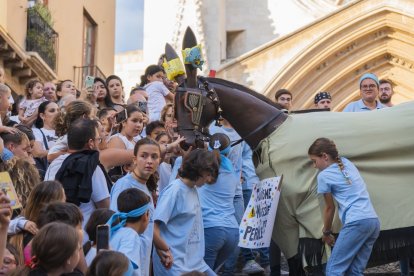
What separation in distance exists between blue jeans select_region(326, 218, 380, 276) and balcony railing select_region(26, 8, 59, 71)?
11543mm

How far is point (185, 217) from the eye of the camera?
25.2 feet

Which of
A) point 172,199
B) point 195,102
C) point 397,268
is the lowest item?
point 397,268

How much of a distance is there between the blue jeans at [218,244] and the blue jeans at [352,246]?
104cm

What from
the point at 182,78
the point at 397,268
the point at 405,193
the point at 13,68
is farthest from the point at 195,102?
the point at 13,68

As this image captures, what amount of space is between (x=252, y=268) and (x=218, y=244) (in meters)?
0.90

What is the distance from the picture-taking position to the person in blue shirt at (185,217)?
7539 millimetres

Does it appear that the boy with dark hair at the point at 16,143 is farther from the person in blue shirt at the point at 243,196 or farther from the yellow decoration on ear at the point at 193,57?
the person in blue shirt at the point at 243,196

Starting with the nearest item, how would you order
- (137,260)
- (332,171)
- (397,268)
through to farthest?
(137,260), (332,171), (397,268)

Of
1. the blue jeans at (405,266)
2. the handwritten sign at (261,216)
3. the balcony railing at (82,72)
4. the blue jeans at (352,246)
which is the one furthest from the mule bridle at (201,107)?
the balcony railing at (82,72)

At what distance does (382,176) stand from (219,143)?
59.7 inches

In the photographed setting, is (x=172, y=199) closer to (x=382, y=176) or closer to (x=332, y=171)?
(x=332, y=171)

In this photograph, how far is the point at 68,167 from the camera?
23.9 feet

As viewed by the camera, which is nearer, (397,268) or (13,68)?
(397,268)

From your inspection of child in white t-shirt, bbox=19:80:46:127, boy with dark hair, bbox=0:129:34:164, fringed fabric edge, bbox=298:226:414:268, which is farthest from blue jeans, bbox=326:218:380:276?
child in white t-shirt, bbox=19:80:46:127
